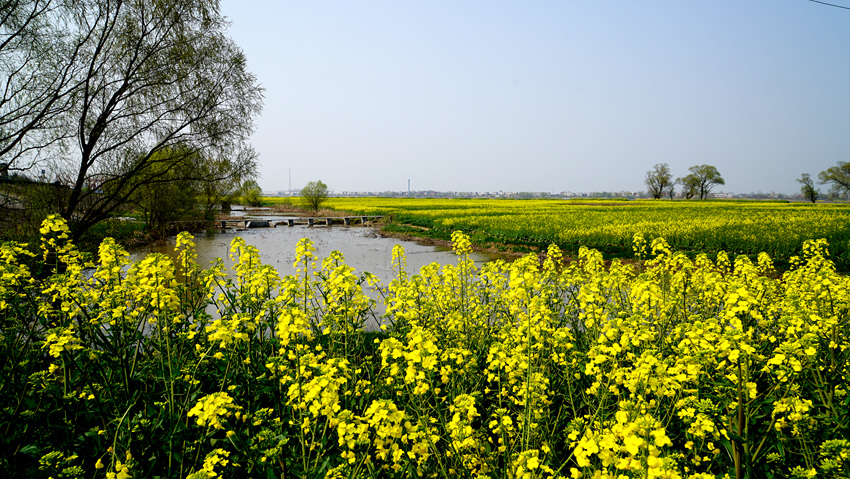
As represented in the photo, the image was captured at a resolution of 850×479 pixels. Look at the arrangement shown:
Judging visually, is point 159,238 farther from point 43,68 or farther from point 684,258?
point 684,258

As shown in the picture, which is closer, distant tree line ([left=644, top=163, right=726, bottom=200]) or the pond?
the pond

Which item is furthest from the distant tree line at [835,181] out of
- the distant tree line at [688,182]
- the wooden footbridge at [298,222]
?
the wooden footbridge at [298,222]

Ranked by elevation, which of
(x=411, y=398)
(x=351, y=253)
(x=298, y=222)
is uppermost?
(x=298, y=222)

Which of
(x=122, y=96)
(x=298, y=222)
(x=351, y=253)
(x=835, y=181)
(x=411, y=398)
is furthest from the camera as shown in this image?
(x=835, y=181)

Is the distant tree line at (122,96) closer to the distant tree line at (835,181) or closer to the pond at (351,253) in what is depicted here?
the pond at (351,253)

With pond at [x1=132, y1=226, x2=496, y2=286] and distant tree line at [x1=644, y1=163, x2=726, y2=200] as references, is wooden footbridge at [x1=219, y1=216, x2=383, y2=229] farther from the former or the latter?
distant tree line at [x1=644, y1=163, x2=726, y2=200]

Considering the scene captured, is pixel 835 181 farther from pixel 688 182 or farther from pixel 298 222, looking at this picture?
pixel 298 222

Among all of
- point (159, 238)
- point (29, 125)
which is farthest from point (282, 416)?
point (159, 238)

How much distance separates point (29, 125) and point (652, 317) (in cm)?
955

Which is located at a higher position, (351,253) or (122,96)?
(122,96)

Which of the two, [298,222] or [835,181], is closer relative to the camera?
[298,222]

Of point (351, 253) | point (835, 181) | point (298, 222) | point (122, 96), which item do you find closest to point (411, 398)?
point (122, 96)

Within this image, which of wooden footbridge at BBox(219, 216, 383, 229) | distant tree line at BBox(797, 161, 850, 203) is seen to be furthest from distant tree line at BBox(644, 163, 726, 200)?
wooden footbridge at BBox(219, 216, 383, 229)

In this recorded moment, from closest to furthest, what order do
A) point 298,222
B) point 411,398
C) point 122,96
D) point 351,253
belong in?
1. point 411,398
2. point 122,96
3. point 351,253
4. point 298,222
